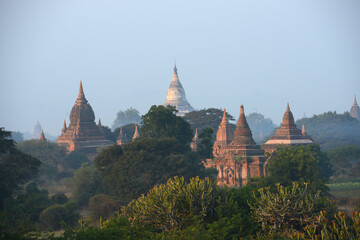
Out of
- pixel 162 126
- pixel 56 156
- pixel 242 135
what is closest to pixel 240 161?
pixel 242 135

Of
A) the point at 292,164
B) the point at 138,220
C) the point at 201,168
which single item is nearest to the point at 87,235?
the point at 138,220

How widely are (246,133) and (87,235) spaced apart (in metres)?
43.2

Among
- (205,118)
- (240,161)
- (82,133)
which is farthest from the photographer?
(205,118)

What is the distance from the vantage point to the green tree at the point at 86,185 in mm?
53094

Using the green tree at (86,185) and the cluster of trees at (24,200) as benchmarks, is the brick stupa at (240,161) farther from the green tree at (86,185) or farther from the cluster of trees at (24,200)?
the cluster of trees at (24,200)

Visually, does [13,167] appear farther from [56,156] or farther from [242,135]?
[56,156]

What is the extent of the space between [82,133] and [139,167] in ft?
154

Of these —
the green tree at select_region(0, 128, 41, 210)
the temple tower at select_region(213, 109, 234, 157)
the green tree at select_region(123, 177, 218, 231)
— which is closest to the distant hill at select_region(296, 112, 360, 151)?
the temple tower at select_region(213, 109, 234, 157)

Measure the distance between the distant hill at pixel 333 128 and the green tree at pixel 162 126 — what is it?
75.0 metres

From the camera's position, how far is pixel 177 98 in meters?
179

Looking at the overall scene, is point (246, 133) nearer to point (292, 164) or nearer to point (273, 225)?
point (292, 164)

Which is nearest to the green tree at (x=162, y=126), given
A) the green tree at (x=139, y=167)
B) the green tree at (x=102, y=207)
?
the green tree at (x=139, y=167)

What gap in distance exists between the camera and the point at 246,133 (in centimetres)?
6525

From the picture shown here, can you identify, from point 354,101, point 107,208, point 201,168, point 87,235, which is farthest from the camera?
point 354,101
